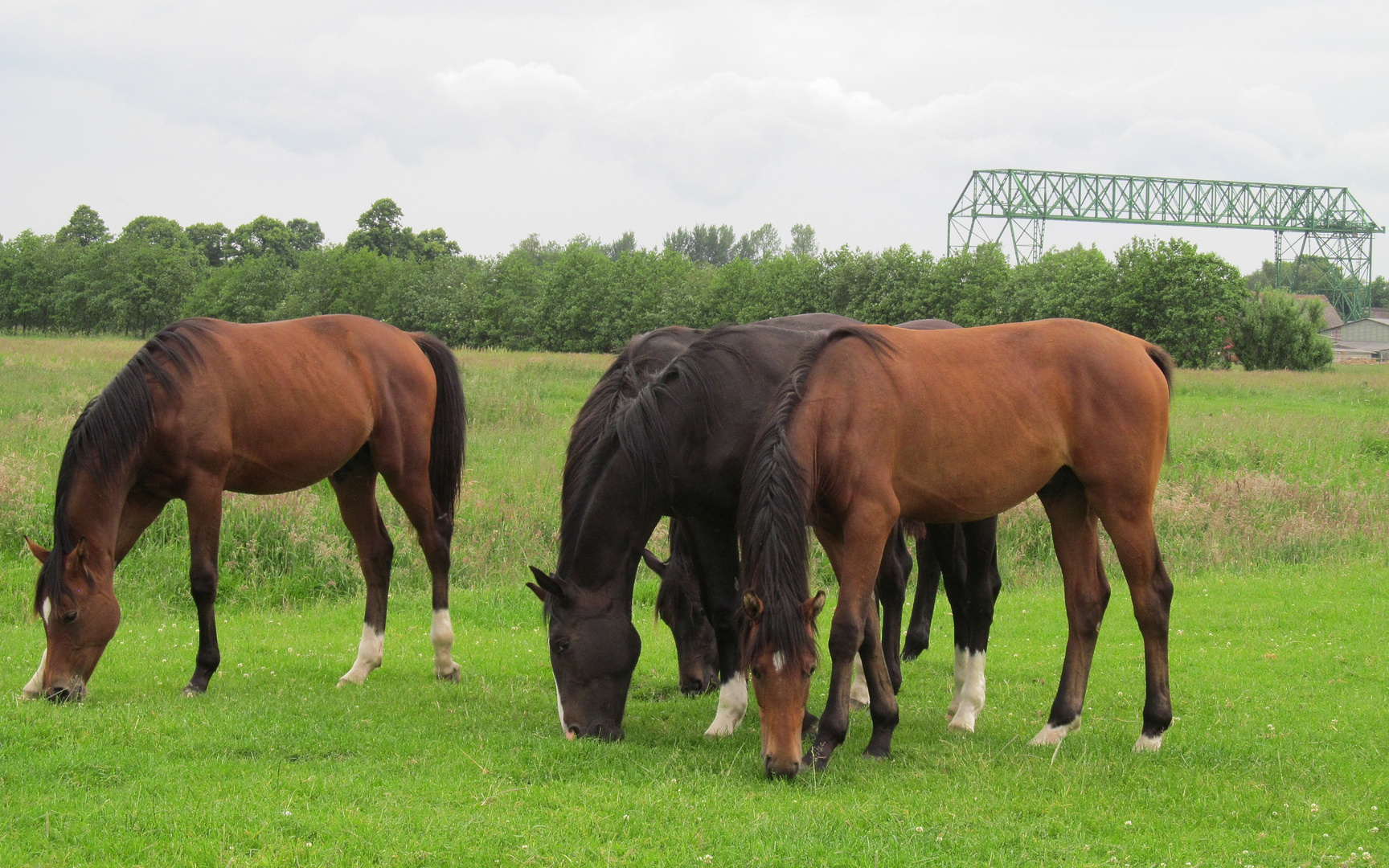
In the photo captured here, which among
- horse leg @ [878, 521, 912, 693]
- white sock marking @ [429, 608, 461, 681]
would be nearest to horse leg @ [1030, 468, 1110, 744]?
horse leg @ [878, 521, 912, 693]

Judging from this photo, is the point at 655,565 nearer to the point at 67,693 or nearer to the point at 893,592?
the point at 893,592

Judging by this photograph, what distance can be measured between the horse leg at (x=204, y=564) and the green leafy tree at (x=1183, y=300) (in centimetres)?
3918

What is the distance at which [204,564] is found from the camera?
639 centimetres

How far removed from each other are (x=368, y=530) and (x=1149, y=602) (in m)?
5.30

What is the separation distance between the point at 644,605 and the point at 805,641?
19.0ft

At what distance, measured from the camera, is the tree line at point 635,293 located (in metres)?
40.8

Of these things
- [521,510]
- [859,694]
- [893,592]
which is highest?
[893,592]

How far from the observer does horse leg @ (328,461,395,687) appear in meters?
7.38

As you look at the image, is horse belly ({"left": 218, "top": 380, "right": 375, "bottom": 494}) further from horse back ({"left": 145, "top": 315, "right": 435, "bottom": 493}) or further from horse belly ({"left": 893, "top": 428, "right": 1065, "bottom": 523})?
horse belly ({"left": 893, "top": 428, "right": 1065, "bottom": 523})

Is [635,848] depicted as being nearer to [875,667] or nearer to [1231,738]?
[875,667]

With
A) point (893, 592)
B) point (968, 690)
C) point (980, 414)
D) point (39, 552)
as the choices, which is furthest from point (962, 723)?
point (39, 552)

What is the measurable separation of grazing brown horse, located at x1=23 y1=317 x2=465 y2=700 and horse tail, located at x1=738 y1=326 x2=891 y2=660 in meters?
3.30

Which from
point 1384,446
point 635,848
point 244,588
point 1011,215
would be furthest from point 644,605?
point 1011,215

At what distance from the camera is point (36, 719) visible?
17.5ft
